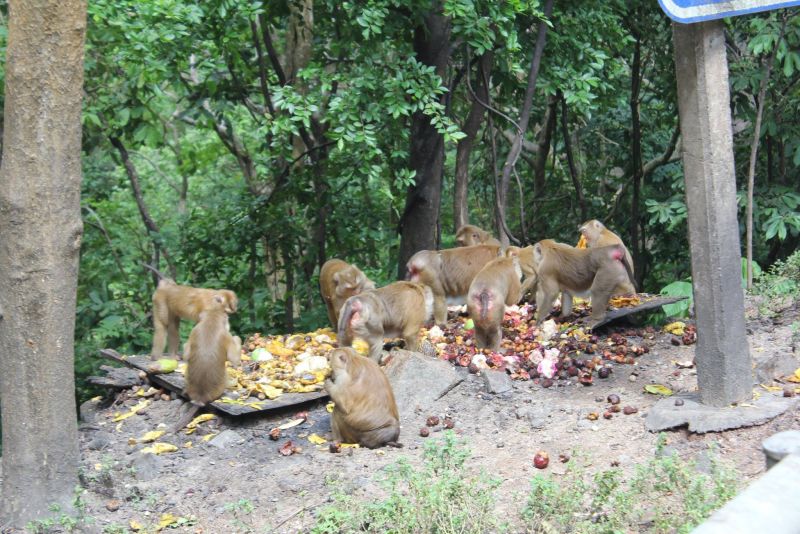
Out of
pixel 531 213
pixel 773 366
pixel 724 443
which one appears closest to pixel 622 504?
pixel 724 443

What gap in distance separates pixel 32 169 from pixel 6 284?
2.50 feet

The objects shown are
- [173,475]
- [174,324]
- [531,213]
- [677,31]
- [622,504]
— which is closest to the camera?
[622,504]

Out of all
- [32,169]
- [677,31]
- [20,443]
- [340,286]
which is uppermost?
[677,31]

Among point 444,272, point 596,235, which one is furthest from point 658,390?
point 596,235

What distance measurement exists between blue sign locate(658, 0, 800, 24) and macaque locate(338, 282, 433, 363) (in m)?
3.76

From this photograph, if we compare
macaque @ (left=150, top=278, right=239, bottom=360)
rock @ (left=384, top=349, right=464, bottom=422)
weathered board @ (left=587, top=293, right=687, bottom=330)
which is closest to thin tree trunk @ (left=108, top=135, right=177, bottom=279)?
macaque @ (left=150, top=278, right=239, bottom=360)

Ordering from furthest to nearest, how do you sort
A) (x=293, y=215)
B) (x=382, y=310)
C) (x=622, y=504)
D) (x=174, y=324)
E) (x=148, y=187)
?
(x=148, y=187) < (x=293, y=215) < (x=174, y=324) < (x=382, y=310) < (x=622, y=504)

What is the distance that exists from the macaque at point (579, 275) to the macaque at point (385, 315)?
134cm

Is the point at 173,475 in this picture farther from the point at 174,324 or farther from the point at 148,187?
the point at 148,187

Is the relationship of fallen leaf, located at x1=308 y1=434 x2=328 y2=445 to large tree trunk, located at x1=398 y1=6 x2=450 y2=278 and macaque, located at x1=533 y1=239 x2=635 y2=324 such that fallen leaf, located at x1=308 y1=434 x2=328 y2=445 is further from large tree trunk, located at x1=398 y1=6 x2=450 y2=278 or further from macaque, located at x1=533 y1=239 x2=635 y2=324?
large tree trunk, located at x1=398 y1=6 x2=450 y2=278

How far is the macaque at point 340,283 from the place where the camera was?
376 inches

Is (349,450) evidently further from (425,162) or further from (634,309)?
(425,162)

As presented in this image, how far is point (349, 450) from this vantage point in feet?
23.4

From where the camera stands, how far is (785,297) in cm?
888
